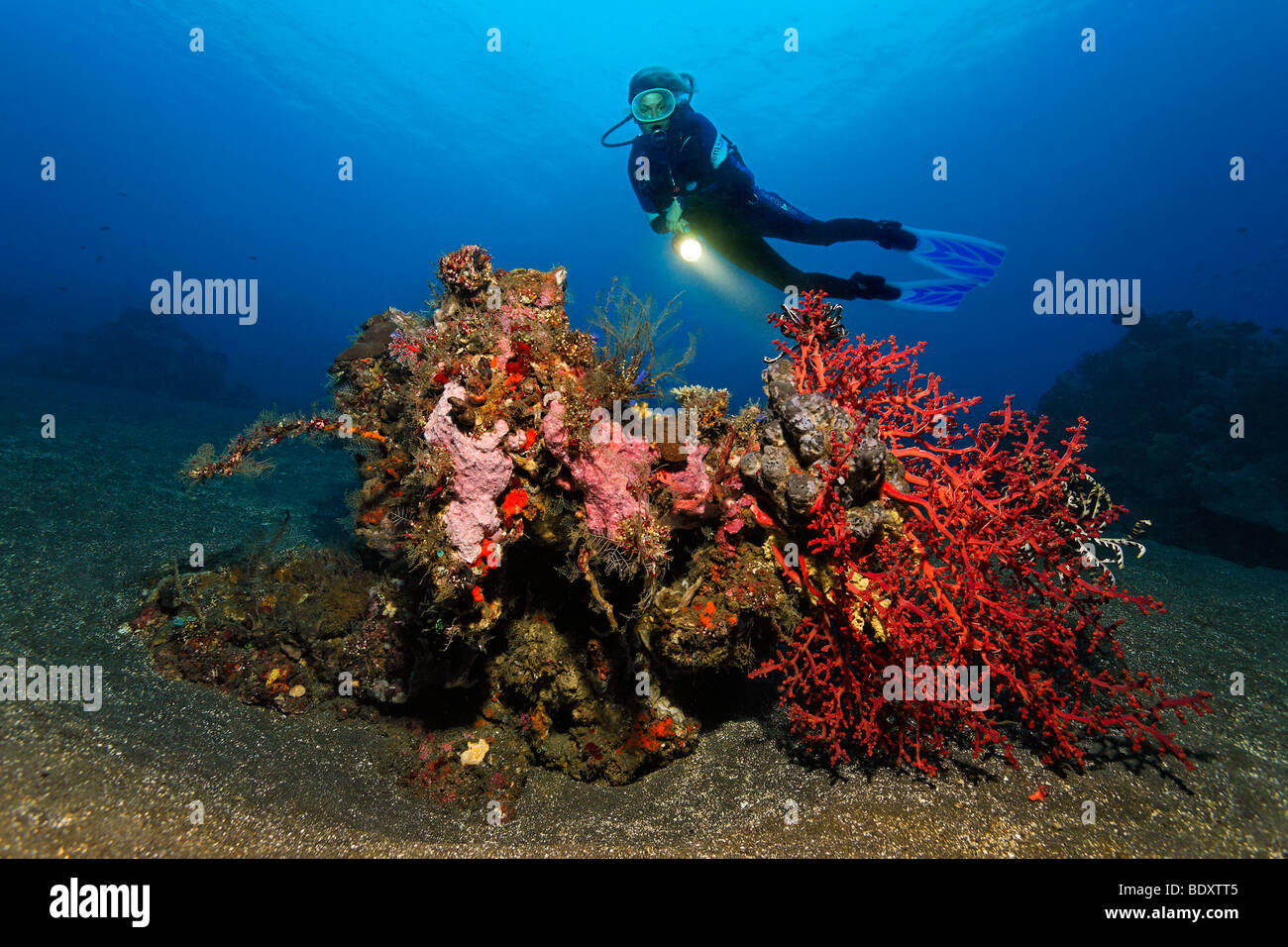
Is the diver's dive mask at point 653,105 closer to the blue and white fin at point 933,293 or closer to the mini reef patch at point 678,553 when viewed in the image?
the blue and white fin at point 933,293

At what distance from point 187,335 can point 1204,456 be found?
50.8 metres

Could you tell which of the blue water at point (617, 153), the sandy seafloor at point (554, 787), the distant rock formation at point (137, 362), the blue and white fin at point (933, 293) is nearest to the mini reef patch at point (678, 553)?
the sandy seafloor at point (554, 787)

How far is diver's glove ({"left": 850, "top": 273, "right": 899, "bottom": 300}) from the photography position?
30.5 feet

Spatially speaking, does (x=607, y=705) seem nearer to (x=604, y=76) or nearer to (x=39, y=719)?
(x=39, y=719)

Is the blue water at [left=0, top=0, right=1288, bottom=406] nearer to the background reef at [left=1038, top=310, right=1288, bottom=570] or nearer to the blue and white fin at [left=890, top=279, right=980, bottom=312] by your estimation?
the background reef at [left=1038, top=310, right=1288, bottom=570]

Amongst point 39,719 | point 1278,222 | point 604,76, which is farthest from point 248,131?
point 1278,222

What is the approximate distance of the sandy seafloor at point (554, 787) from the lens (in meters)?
3.29

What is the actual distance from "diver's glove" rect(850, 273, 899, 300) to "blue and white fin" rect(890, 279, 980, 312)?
559 mm

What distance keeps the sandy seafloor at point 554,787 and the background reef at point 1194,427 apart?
9965 mm

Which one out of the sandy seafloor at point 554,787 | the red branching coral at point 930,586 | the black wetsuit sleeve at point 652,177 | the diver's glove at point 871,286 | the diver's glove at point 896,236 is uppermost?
the black wetsuit sleeve at point 652,177

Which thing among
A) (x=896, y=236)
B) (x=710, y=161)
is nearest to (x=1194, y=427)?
(x=896, y=236)

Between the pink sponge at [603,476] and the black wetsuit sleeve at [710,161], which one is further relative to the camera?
the black wetsuit sleeve at [710,161]

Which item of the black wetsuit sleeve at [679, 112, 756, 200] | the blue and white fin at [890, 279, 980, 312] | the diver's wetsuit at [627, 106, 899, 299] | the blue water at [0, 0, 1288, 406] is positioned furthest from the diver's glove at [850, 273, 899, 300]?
the blue water at [0, 0, 1288, 406]
